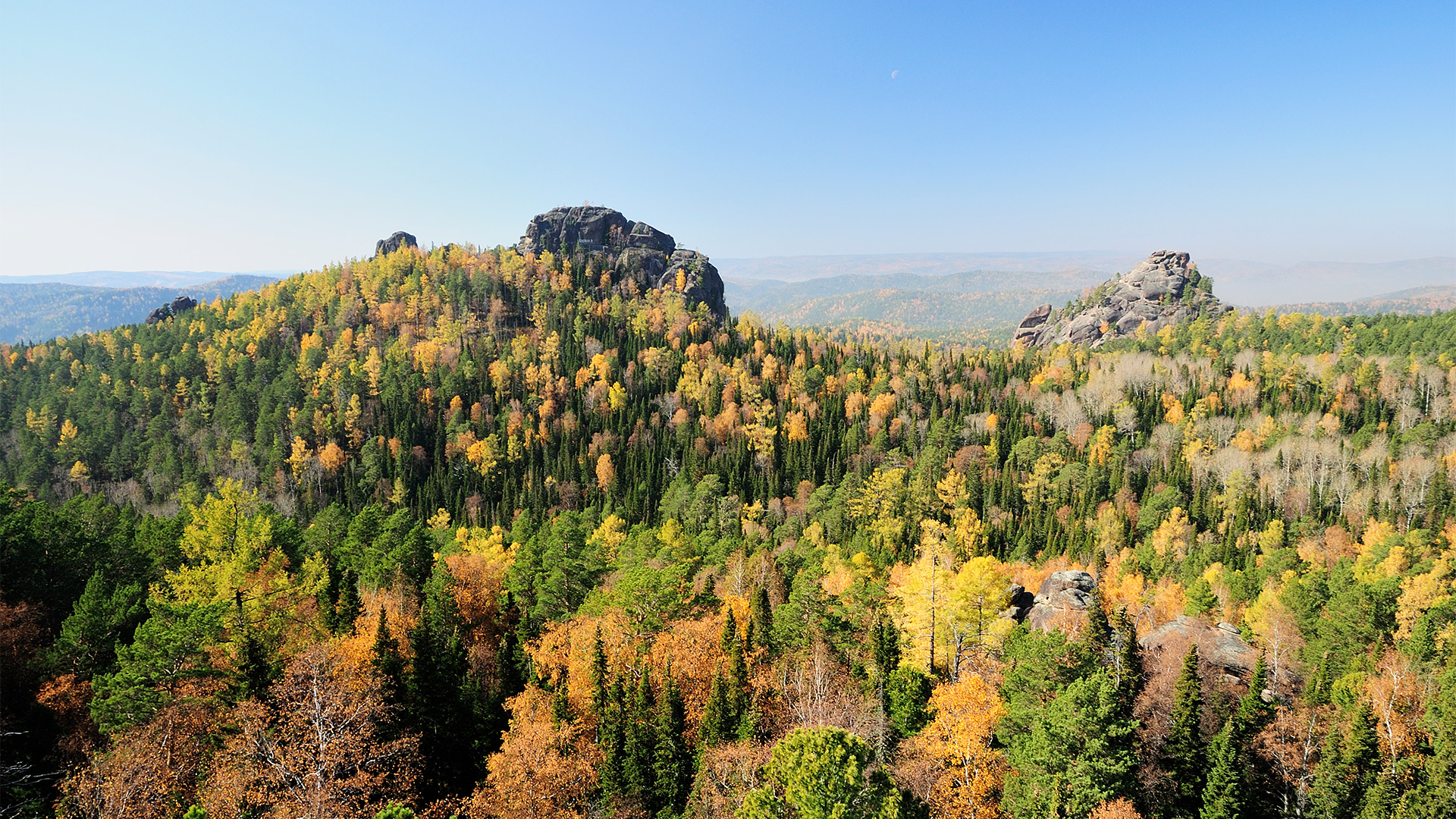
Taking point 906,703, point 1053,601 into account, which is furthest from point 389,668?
point 1053,601

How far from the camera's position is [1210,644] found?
1866 inches

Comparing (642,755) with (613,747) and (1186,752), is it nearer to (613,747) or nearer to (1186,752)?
(613,747)

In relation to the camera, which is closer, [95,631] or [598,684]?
[95,631]


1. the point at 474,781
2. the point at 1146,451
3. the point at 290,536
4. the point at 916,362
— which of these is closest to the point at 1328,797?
the point at 474,781

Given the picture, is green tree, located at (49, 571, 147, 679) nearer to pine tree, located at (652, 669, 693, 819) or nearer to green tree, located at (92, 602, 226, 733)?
green tree, located at (92, 602, 226, 733)

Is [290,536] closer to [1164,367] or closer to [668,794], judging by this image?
[668,794]

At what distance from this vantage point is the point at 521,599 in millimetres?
55250

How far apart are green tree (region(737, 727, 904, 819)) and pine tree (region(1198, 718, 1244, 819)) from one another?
57.4ft

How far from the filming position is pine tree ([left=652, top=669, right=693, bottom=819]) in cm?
3478

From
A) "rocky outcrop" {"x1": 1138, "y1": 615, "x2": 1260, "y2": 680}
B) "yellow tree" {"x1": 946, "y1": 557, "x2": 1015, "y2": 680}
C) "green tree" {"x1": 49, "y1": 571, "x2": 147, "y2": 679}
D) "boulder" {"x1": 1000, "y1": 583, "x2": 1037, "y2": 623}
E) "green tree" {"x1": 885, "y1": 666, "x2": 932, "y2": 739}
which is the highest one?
"green tree" {"x1": 49, "y1": 571, "x2": 147, "y2": 679}

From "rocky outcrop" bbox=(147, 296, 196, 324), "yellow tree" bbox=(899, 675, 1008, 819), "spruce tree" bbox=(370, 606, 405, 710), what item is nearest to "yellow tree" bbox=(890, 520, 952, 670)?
"yellow tree" bbox=(899, 675, 1008, 819)

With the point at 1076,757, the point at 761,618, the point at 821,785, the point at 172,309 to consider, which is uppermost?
the point at 172,309

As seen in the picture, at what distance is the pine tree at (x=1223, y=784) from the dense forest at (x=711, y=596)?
21 centimetres

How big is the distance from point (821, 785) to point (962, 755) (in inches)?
Result: 525
